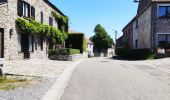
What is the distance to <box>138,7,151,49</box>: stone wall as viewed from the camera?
37.7 meters

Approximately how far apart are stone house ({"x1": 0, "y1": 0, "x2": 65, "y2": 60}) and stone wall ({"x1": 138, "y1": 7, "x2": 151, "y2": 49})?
37.9 feet

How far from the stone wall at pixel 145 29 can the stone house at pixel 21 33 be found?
11.6m

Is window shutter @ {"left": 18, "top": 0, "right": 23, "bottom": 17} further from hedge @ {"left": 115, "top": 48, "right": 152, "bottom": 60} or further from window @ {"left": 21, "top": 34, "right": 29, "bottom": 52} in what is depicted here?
hedge @ {"left": 115, "top": 48, "right": 152, "bottom": 60}

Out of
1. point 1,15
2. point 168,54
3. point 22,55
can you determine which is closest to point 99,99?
point 1,15

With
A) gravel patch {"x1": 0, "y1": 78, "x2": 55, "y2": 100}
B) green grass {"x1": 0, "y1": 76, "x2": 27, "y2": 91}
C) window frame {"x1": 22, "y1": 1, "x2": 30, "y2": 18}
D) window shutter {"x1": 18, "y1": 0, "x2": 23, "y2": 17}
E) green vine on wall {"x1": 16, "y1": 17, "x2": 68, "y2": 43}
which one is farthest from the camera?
window frame {"x1": 22, "y1": 1, "x2": 30, "y2": 18}

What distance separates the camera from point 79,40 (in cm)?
4862

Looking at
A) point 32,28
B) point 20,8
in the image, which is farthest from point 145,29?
point 20,8

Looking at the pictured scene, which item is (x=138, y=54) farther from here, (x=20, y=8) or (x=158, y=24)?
(x=20, y=8)

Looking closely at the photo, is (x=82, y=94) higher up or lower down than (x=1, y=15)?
lower down

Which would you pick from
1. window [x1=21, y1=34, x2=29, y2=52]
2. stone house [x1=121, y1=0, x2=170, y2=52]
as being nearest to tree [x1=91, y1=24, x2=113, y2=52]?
stone house [x1=121, y1=0, x2=170, y2=52]

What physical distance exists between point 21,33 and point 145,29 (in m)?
18.7

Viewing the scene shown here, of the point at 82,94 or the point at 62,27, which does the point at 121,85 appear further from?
the point at 62,27

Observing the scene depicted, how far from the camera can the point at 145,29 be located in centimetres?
4056

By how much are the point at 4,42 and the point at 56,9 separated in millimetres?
20985
